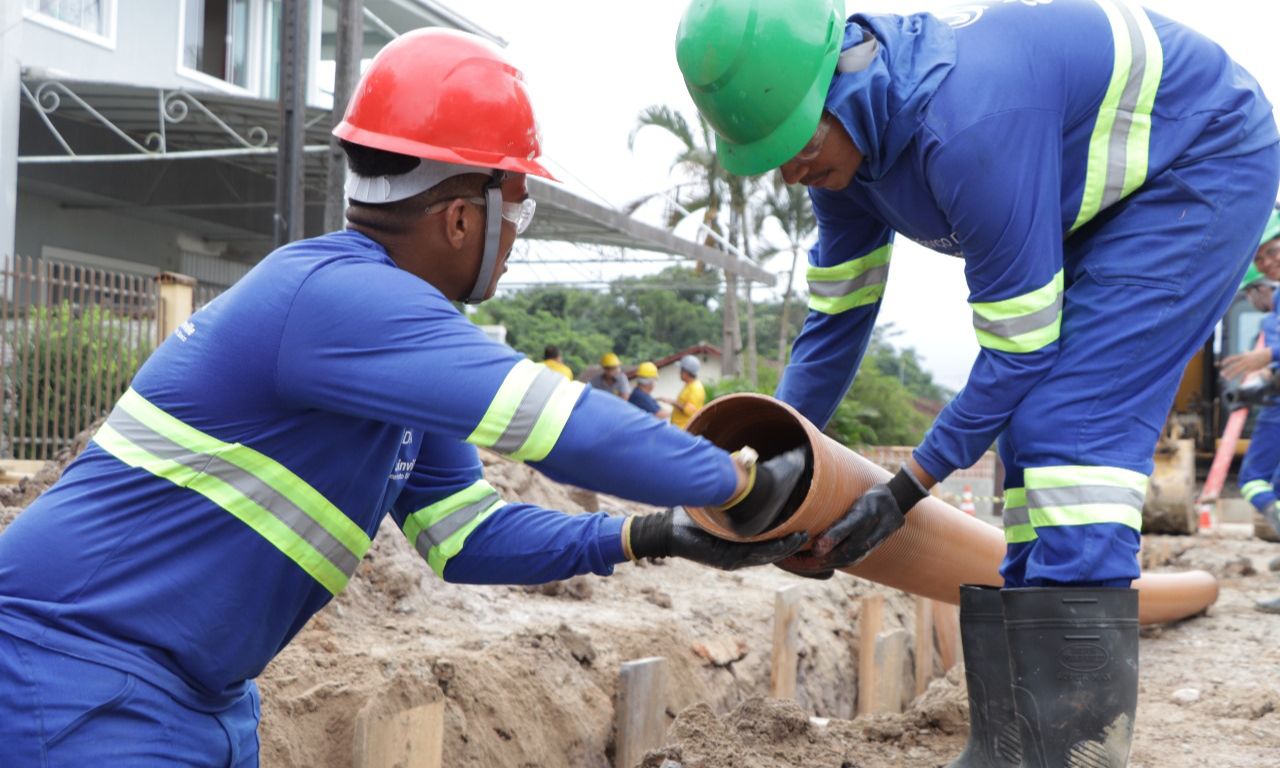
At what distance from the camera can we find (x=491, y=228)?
249 cm

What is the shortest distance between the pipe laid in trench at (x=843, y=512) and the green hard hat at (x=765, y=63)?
0.66 m

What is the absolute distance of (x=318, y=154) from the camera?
47.3ft

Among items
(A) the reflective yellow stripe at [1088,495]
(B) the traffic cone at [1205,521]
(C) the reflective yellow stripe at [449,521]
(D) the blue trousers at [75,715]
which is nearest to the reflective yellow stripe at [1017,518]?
(A) the reflective yellow stripe at [1088,495]

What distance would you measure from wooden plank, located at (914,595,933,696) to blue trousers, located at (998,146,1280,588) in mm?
4997

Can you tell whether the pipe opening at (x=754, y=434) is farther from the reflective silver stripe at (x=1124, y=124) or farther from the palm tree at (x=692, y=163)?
the palm tree at (x=692, y=163)

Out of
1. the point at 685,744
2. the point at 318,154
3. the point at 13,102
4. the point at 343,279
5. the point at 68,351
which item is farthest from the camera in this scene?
the point at 318,154

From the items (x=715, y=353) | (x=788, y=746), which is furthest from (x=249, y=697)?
(x=715, y=353)

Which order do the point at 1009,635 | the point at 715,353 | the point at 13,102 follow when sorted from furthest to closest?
→ the point at 715,353, the point at 13,102, the point at 1009,635

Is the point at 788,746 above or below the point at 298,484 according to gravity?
below

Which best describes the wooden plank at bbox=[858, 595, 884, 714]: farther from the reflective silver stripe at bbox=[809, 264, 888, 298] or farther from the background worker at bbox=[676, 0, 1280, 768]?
the background worker at bbox=[676, 0, 1280, 768]

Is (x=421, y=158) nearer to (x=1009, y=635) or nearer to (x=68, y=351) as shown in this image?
(x=1009, y=635)

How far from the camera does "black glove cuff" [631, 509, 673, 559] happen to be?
2.92m

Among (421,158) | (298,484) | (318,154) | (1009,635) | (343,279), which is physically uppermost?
(421,158)

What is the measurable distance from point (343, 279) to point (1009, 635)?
1.83 meters
